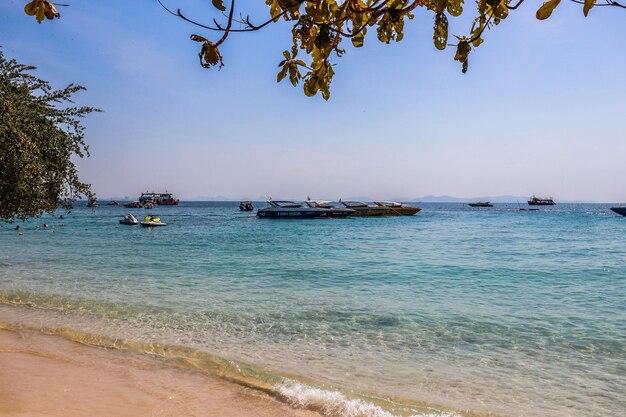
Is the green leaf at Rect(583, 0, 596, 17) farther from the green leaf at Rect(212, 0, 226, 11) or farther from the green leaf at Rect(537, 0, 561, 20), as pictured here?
the green leaf at Rect(212, 0, 226, 11)

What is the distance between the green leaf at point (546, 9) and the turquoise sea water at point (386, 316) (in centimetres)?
604

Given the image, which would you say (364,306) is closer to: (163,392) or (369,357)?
(369,357)

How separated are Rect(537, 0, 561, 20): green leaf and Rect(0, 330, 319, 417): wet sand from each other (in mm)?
5587

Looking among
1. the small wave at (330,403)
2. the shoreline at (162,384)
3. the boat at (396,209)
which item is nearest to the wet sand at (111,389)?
the shoreline at (162,384)

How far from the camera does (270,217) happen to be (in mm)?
77688

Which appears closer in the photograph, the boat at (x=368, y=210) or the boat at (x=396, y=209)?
the boat at (x=368, y=210)

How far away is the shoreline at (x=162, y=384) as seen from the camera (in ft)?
19.2

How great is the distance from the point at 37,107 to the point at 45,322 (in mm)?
7265

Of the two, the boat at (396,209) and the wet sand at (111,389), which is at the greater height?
the boat at (396,209)

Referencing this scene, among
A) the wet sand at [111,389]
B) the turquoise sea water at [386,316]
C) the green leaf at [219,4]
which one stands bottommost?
the turquoise sea water at [386,316]

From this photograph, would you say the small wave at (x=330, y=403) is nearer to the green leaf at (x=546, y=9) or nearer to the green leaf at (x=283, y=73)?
the green leaf at (x=283, y=73)

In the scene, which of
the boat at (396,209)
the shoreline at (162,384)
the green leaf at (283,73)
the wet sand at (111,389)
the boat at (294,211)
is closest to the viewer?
the green leaf at (283,73)

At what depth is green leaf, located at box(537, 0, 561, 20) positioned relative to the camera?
5.50 ft

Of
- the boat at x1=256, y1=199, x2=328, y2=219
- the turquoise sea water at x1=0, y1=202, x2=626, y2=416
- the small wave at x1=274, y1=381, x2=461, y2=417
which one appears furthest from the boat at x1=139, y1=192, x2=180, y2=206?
the small wave at x1=274, y1=381, x2=461, y2=417
